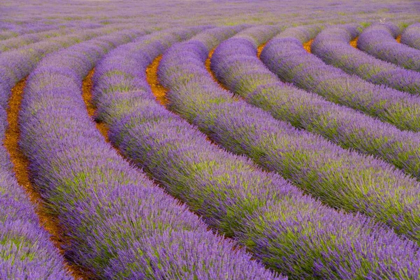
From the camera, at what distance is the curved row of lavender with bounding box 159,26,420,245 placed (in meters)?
2.86

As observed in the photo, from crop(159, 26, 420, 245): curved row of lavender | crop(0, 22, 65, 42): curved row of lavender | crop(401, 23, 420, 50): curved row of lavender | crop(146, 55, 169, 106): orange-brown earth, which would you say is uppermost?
crop(159, 26, 420, 245): curved row of lavender

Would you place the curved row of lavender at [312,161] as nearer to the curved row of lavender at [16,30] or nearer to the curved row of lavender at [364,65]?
the curved row of lavender at [364,65]

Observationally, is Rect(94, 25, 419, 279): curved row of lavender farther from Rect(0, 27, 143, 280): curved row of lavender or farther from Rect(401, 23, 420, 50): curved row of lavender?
Rect(401, 23, 420, 50): curved row of lavender

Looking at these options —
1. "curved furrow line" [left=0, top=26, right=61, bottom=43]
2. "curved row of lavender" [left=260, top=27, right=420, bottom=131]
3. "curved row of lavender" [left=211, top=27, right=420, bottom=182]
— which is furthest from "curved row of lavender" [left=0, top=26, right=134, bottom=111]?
"curved row of lavender" [left=260, top=27, right=420, bottom=131]

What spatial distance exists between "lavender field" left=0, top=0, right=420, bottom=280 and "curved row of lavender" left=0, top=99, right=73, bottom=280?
1 cm

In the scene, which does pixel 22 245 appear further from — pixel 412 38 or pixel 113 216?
pixel 412 38

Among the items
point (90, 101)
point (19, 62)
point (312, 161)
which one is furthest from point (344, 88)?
point (19, 62)

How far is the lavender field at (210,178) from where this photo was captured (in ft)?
7.20

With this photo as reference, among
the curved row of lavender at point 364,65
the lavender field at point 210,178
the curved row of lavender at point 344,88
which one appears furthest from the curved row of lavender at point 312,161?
the curved row of lavender at point 364,65

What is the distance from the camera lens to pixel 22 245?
2.16m

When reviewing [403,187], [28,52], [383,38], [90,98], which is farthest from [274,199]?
[383,38]

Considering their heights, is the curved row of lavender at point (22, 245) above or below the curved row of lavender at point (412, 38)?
above

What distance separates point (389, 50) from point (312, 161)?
6.42 m

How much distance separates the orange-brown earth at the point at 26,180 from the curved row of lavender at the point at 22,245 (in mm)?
128
